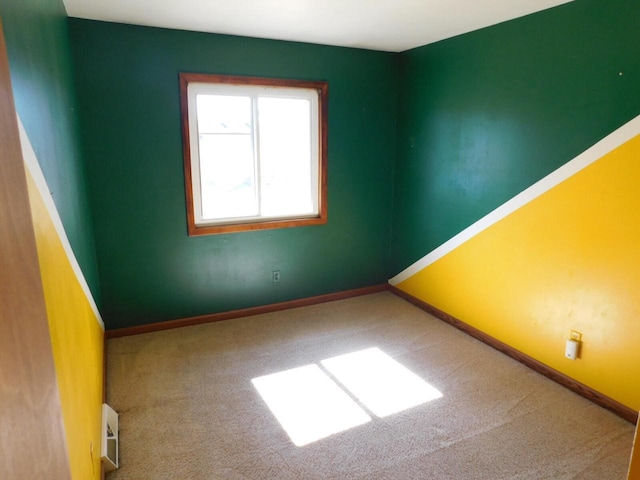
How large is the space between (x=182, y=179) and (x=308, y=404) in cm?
191

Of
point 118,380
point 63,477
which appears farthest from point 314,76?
point 63,477

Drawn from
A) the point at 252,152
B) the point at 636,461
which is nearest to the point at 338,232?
the point at 252,152

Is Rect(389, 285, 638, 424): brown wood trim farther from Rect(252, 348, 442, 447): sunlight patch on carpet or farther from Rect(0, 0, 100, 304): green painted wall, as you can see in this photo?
Rect(0, 0, 100, 304): green painted wall

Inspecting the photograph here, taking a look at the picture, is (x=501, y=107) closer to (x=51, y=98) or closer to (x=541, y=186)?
(x=541, y=186)

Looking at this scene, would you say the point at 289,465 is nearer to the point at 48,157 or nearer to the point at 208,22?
the point at 48,157

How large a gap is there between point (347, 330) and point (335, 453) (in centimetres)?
136

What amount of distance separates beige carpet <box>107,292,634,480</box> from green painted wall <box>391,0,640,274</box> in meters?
1.14

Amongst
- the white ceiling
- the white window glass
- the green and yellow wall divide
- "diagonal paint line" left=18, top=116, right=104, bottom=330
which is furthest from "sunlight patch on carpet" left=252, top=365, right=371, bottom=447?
the white ceiling

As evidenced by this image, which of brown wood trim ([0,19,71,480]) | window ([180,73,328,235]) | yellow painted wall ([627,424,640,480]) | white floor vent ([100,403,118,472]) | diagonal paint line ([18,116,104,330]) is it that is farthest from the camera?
window ([180,73,328,235])

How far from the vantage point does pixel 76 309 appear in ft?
5.68

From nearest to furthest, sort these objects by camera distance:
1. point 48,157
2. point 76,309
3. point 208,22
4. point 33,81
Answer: point 33,81
point 48,157
point 76,309
point 208,22

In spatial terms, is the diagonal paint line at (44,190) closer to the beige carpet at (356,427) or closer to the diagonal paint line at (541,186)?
the beige carpet at (356,427)

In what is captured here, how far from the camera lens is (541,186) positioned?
259 cm

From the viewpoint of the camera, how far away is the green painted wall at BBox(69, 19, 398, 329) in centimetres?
288
